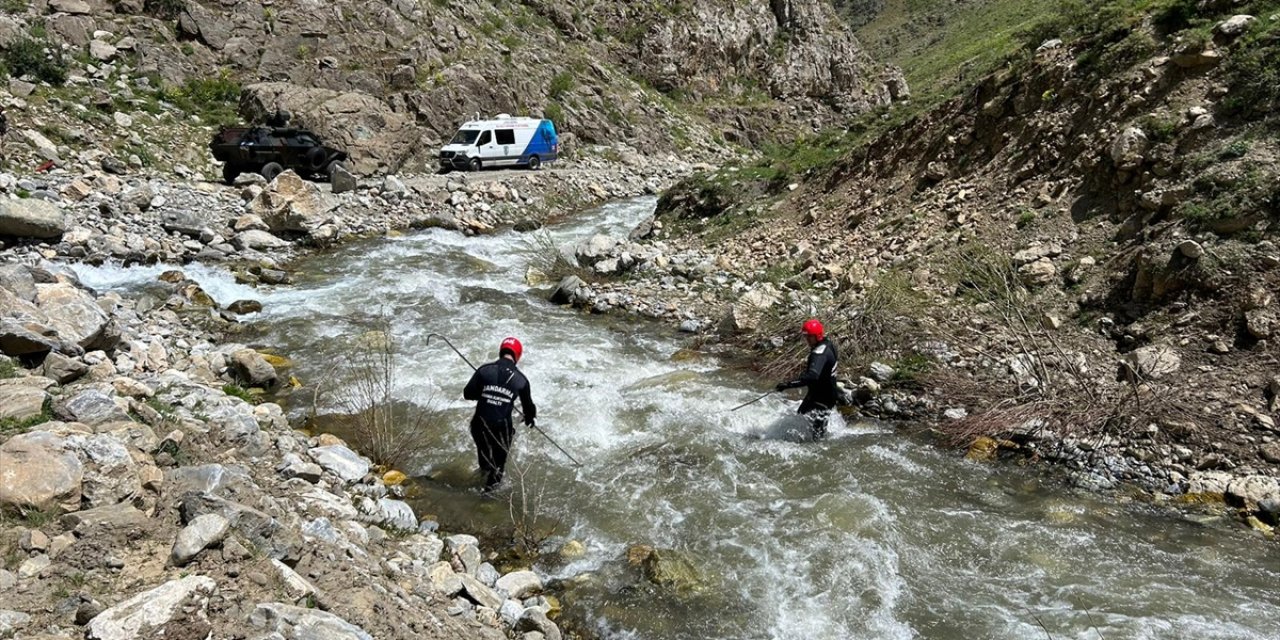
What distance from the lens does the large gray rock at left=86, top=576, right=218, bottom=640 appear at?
3131 millimetres

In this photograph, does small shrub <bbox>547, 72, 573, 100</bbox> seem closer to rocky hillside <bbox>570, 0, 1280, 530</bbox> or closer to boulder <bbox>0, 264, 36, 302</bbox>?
rocky hillside <bbox>570, 0, 1280, 530</bbox>

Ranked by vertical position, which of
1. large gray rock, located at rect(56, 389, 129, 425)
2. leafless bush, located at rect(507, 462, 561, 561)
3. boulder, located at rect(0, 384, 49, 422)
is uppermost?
boulder, located at rect(0, 384, 49, 422)

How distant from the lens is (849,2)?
99250 millimetres

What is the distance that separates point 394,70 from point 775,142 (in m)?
25.1

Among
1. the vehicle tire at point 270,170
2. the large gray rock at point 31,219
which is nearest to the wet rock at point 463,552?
the large gray rock at point 31,219

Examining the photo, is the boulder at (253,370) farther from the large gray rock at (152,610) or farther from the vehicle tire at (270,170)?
the vehicle tire at (270,170)

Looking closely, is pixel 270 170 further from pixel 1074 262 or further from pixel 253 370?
pixel 1074 262

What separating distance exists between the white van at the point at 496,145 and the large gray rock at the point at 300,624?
2264 centimetres

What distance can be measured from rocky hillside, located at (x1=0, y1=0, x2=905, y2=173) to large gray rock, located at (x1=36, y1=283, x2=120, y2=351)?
1278cm

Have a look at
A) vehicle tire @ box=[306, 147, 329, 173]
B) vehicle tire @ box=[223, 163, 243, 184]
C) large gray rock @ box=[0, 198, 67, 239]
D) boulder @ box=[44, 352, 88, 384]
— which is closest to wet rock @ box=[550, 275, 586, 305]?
boulder @ box=[44, 352, 88, 384]

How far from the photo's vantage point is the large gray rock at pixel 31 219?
11.8m

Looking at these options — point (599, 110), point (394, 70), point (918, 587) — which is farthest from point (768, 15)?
point (918, 587)

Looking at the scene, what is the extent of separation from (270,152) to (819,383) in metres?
17.3

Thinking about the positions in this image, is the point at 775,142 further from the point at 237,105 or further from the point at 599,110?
the point at 237,105
